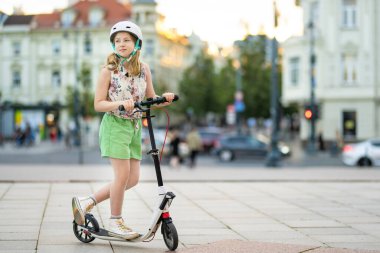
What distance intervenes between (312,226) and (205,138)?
36.9m

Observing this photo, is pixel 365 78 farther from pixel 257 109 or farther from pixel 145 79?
pixel 145 79

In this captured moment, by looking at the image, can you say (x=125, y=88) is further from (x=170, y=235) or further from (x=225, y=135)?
(x=225, y=135)

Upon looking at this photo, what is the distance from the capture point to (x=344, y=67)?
4797 cm

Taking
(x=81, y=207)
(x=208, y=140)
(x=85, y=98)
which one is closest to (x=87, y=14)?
(x=85, y=98)

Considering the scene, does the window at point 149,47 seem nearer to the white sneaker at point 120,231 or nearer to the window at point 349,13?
the window at point 349,13

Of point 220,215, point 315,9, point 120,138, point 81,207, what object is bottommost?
point 220,215

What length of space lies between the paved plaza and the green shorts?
0.87 m

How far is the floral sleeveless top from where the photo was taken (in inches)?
275

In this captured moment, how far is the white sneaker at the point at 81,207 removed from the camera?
7.18 m

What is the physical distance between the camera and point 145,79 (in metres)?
7.20

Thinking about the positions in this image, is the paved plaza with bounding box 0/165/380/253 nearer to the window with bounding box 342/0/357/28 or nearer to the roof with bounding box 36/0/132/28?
the window with bounding box 342/0/357/28

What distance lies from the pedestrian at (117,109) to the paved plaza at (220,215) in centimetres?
56

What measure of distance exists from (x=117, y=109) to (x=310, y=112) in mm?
24506

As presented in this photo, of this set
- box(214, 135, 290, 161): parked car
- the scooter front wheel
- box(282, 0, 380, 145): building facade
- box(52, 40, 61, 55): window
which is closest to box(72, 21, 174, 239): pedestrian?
the scooter front wheel
